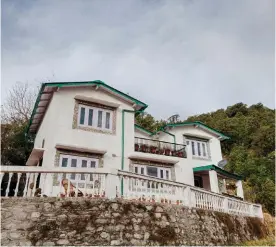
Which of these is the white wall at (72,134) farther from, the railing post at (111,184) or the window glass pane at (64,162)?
the railing post at (111,184)

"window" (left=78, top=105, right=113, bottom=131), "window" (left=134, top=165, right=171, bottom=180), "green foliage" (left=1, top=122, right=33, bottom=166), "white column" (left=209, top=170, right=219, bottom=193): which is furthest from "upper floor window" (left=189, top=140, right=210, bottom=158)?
"green foliage" (left=1, top=122, right=33, bottom=166)

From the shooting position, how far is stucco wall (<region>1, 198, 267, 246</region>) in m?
7.37

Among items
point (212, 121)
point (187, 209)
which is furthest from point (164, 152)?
point (212, 121)

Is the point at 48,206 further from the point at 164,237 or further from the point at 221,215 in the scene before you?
the point at 221,215

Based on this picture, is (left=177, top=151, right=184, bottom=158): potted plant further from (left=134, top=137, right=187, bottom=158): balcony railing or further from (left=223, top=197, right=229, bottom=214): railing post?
(left=223, top=197, right=229, bottom=214): railing post

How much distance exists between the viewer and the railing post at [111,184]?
29.6ft

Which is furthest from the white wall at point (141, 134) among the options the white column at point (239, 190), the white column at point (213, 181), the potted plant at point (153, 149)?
the white column at point (239, 190)

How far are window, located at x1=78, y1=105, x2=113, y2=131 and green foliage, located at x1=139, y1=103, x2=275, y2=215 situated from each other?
15.7m

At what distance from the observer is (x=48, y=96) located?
15.9 meters

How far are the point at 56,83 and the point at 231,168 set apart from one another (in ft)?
77.0

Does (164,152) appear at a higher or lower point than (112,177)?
higher

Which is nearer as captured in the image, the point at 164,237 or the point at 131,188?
the point at 164,237

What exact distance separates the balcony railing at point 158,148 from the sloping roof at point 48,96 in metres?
2.30

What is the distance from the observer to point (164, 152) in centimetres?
1864
